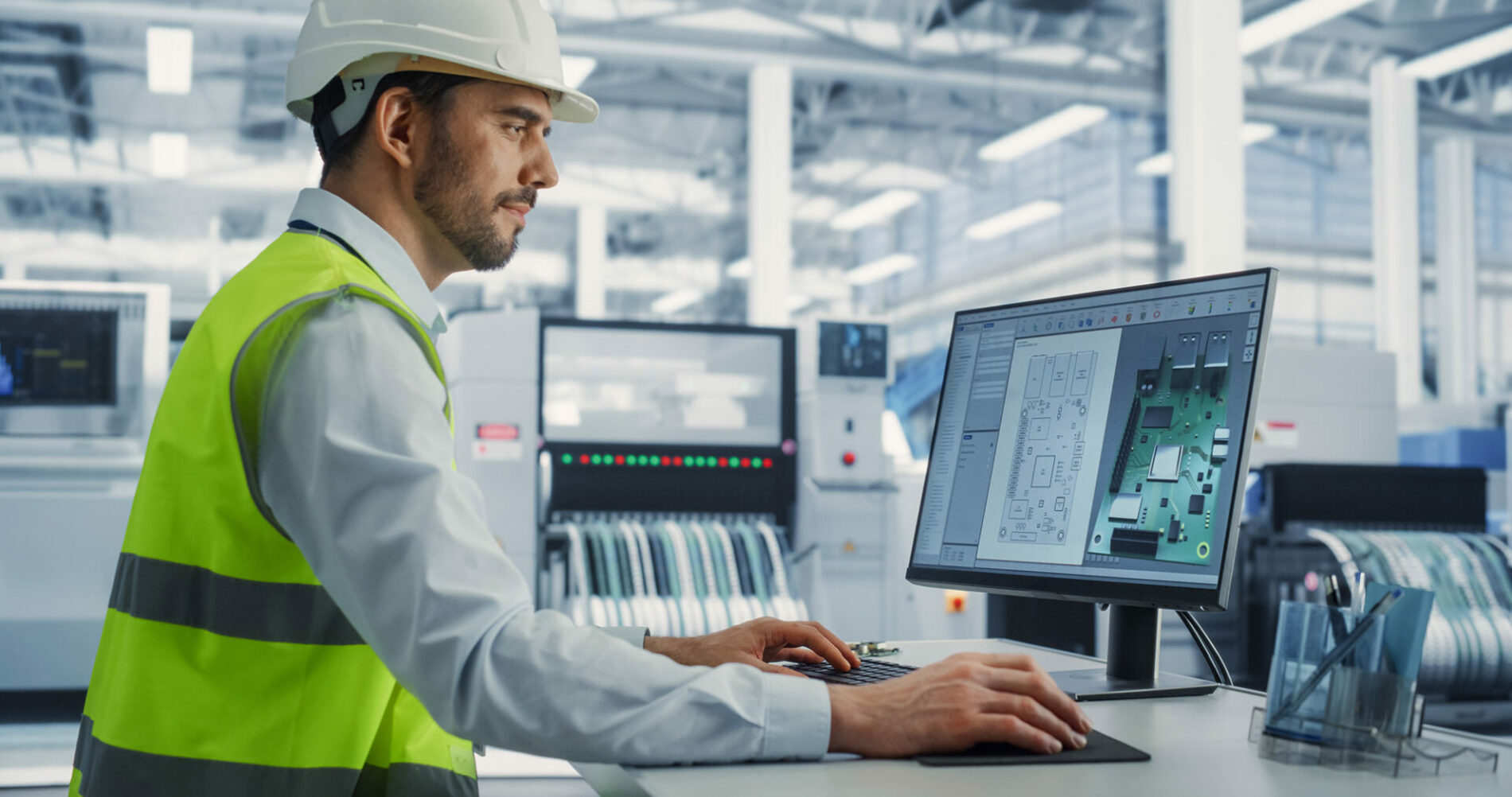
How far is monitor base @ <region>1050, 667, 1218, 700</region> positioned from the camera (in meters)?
1.41

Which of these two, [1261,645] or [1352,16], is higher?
[1352,16]

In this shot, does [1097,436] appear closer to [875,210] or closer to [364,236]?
[364,236]

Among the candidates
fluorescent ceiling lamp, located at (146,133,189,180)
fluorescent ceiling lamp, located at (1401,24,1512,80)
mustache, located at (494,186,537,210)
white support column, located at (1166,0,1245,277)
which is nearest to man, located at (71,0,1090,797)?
mustache, located at (494,186,537,210)

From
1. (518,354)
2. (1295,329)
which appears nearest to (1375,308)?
(1295,329)

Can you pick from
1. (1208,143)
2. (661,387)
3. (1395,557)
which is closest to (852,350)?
(661,387)

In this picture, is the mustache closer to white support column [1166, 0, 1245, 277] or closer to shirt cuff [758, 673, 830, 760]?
shirt cuff [758, 673, 830, 760]

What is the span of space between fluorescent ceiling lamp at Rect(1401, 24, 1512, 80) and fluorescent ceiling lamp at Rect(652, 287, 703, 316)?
524cm

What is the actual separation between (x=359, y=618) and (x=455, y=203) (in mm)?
481

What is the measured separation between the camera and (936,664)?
108 cm

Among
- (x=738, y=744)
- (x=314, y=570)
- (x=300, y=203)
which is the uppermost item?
(x=300, y=203)

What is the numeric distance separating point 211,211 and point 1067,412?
6.95m

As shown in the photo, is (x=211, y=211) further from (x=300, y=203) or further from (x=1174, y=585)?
(x=1174, y=585)

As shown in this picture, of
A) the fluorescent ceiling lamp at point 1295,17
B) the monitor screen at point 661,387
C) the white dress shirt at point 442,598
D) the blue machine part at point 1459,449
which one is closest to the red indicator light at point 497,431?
the monitor screen at point 661,387

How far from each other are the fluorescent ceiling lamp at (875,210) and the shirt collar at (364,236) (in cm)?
713
